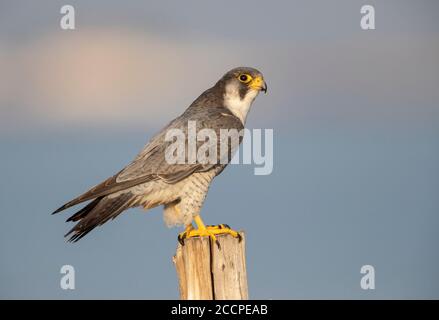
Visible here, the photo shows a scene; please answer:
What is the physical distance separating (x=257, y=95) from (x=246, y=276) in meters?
3.06

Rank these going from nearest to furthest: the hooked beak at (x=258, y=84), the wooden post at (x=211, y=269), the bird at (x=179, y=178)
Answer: the wooden post at (x=211, y=269), the bird at (x=179, y=178), the hooked beak at (x=258, y=84)

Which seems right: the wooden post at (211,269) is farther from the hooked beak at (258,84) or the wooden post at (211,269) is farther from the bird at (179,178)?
the hooked beak at (258,84)

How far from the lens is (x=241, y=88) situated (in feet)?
28.4

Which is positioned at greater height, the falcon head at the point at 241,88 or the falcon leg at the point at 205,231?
the falcon head at the point at 241,88

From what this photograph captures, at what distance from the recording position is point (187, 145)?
7.80 meters

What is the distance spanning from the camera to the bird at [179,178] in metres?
7.13

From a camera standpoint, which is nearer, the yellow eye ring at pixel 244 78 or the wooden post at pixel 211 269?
the wooden post at pixel 211 269

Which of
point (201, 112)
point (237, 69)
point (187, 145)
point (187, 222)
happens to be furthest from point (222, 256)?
point (237, 69)

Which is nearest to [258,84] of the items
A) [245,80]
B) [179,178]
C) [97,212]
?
[245,80]

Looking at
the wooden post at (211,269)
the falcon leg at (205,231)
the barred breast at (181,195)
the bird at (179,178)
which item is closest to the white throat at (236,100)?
the bird at (179,178)

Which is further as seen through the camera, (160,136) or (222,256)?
(160,136)

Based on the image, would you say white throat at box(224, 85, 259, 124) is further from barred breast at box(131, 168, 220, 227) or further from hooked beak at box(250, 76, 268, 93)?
barred breast at box(131, 168, 220, 227)

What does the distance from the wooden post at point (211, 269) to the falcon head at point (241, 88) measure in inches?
96.4

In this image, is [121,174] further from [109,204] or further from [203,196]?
[203,196]
